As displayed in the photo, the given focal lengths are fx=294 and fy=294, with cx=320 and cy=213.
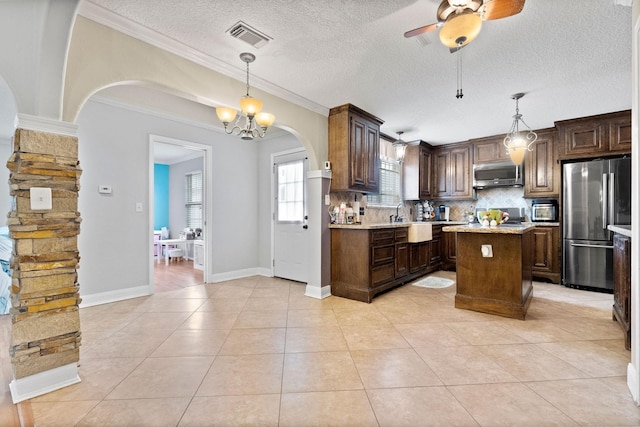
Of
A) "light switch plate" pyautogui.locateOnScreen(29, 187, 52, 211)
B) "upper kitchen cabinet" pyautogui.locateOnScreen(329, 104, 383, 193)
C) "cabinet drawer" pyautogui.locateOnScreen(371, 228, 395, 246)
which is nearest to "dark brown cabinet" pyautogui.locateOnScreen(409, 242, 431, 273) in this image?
"cabinet drawer" pyautogui.locateOnScreen(371, 228, 395, 246)

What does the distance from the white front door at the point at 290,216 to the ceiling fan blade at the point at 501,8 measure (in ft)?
10.4

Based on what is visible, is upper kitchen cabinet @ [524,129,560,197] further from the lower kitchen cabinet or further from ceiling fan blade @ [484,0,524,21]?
ceiling fan blade @ [484,0,524,21]

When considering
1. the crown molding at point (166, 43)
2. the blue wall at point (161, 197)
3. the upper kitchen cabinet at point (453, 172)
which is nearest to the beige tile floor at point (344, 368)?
A: the crown molding at point (166, 43)

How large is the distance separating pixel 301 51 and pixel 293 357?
2.53 metres

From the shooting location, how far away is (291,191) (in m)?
4.88

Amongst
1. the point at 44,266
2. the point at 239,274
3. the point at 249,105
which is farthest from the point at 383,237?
the point at 44,266

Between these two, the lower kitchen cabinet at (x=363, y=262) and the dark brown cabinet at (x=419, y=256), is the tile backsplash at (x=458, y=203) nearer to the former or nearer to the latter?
the lower kitchen cabinet at (x=363, y=262)

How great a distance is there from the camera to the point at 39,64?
1756 mm

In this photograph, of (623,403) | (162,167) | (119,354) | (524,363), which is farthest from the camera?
(162,167)

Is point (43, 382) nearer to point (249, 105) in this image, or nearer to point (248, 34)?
point (249, 105)

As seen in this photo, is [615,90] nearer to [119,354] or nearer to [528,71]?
[528,71]

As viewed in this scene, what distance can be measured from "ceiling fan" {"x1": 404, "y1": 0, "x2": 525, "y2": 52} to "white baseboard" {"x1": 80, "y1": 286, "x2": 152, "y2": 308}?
4.33 m

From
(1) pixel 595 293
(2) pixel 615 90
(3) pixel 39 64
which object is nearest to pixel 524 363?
(1) pixel 595 293

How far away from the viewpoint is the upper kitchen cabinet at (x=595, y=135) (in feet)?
13.5
